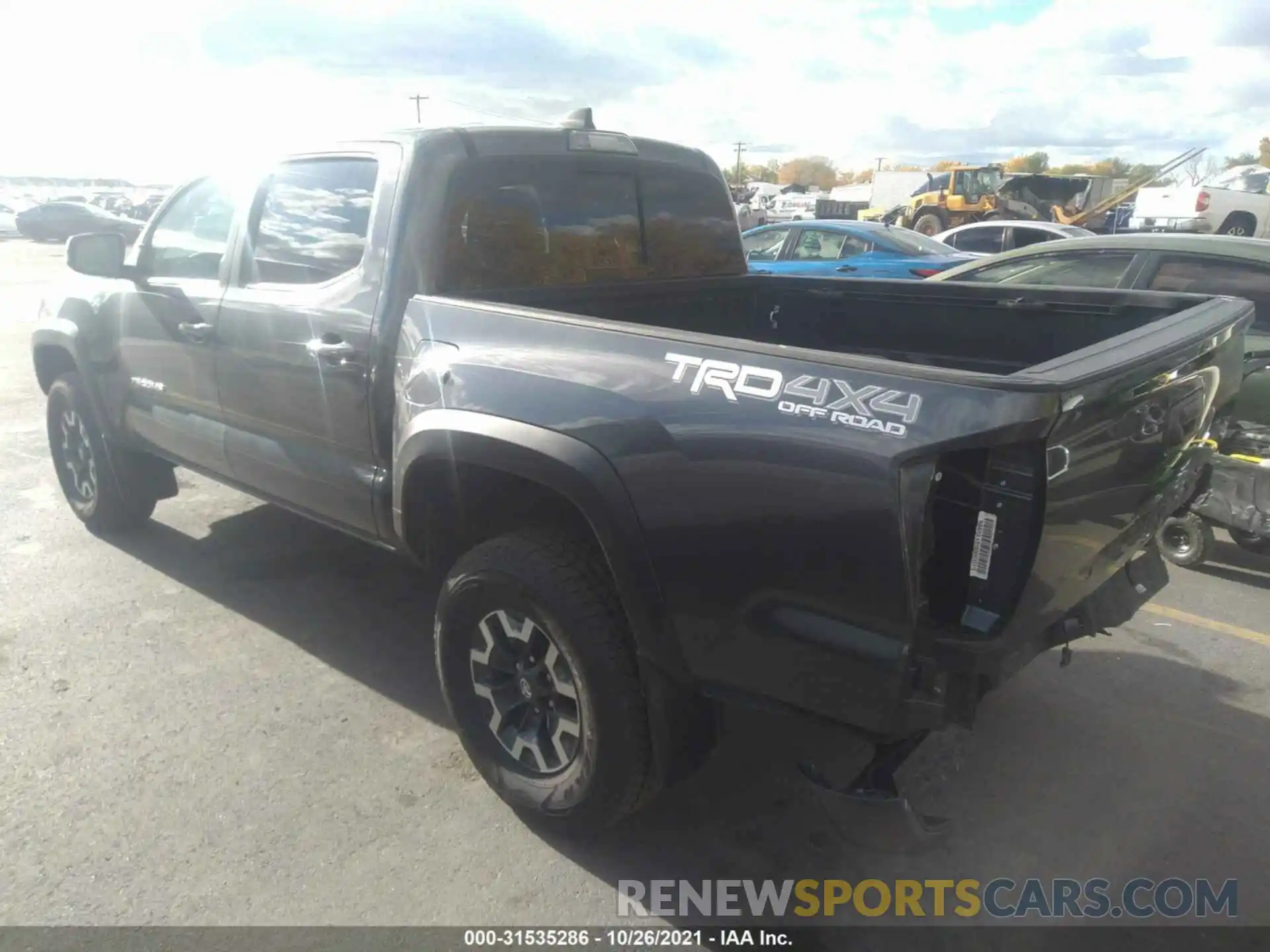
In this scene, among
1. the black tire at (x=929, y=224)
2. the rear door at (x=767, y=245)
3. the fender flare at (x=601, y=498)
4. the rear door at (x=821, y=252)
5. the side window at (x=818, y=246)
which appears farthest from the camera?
the black tire at (x=929, y=224)

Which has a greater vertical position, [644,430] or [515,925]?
[644,430]

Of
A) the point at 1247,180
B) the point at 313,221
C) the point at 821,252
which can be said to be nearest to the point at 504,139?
the point at 313,221

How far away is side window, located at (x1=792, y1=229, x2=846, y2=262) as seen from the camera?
10.8 meters

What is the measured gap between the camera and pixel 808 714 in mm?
2307

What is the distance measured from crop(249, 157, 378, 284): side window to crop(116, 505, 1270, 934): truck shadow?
5.26ft

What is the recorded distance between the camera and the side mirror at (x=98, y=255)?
4207 millimetres

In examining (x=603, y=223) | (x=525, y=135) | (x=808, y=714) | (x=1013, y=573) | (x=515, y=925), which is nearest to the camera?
(x=1013, y=573)

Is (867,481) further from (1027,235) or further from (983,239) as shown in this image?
(983,239)

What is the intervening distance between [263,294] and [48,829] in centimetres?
195

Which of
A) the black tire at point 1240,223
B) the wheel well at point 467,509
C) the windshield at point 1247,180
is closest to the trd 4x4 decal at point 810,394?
the wheel well at point 467,509

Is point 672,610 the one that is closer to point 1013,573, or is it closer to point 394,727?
point 1013,573

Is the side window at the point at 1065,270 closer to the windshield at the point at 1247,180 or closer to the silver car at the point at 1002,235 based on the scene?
the silver car at the point at 1002,235

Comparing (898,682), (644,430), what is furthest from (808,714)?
(644,430)

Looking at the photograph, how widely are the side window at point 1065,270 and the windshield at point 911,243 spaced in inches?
163
